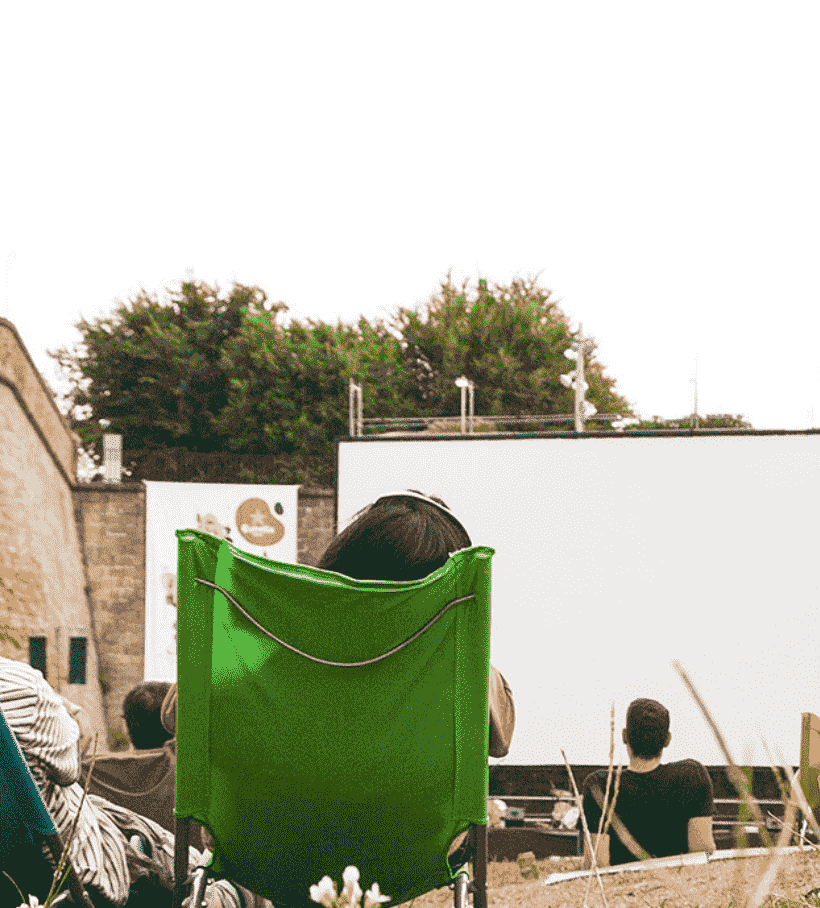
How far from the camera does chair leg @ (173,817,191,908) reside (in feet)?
4.04

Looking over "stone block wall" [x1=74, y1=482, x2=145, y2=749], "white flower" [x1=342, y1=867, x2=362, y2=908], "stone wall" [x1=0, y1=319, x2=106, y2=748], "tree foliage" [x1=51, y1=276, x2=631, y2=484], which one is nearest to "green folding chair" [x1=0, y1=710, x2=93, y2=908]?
"white flower" [x1=342, y1=867, x2=362, y2=908]

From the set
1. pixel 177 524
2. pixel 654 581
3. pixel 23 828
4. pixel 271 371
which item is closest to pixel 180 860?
pixel 23 828

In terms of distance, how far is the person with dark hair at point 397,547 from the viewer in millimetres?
1527

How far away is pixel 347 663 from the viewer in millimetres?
1320

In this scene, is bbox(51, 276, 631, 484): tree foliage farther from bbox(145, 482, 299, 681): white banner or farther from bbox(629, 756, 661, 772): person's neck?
bbox(629, 756, 661, 772): person's neck

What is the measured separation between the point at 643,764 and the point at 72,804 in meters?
2.00

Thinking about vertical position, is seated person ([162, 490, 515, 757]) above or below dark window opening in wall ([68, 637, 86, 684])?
above

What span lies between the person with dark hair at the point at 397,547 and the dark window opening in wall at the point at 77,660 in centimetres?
630

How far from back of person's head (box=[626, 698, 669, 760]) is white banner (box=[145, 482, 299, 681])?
256 inches

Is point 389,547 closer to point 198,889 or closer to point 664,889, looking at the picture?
point 198,889

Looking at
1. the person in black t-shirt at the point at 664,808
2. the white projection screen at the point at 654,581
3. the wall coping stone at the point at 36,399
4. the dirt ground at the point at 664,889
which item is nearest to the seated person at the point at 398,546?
the dirt ground at the point at 664,889

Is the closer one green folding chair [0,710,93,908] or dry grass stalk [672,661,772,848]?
dry grass stalk [672,661,772,848]

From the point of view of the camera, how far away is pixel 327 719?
130 cm

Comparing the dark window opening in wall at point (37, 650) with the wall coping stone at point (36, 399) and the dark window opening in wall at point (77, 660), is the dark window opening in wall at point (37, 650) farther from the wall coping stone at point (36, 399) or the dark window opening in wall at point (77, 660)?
the wall coping stone at point (36, 399)
